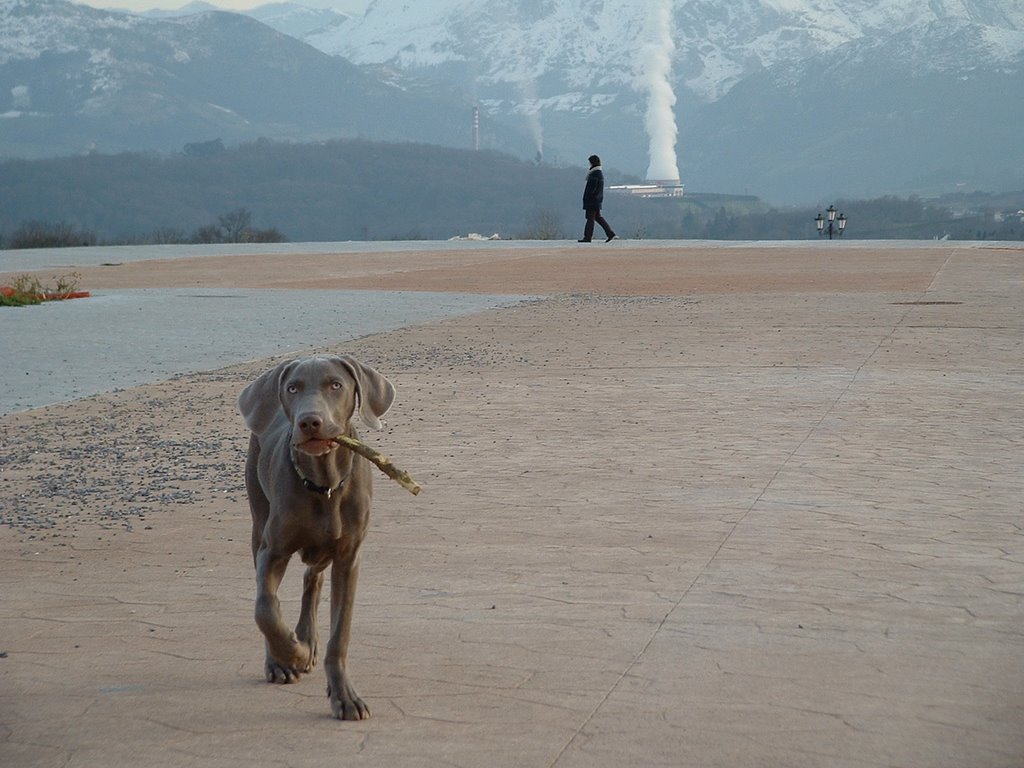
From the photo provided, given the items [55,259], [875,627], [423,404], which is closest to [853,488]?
[875,627]

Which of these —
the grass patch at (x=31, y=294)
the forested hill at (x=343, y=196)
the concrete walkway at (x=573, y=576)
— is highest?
the concrete walkway at (x=573, y=576)

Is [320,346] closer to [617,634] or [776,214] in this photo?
[617,634]

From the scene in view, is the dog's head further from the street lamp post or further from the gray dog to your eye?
the street lamp post

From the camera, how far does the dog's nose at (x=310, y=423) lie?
4.65 metres

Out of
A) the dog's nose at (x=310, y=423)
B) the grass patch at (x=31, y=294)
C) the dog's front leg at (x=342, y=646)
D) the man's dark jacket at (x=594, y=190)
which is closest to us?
the dog's nose at (x=310, y=423)

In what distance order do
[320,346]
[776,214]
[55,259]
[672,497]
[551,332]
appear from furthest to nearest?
[776,214] → [55,259] → [551,332] → [320,346] → [672,497]

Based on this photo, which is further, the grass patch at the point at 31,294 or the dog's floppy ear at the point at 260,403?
the grass patch at the point at 31,294

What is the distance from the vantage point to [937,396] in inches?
459

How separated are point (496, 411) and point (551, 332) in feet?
18.5

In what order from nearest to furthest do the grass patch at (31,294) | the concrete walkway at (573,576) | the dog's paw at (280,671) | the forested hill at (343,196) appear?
the concrete walkway at (573,576) → the dog's paw at (280,671) → the grass patch at (31,294) → the forested hill at (343,196)

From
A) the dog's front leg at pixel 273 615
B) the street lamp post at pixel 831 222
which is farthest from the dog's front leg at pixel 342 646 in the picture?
the street lamp post at pixel 831 222

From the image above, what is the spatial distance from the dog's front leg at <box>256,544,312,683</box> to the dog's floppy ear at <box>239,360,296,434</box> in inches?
14.7

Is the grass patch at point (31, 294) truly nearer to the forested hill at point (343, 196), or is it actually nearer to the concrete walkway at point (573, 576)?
the concrete walkway at point (573, 576)

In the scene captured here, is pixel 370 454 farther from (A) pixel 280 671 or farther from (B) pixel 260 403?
(A) pixel 280 671
